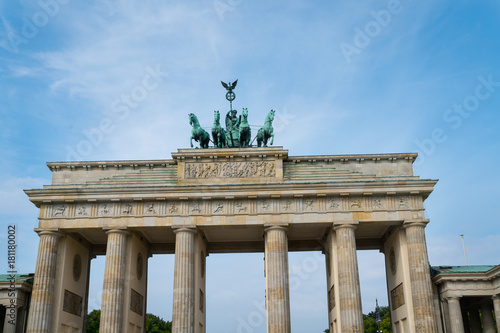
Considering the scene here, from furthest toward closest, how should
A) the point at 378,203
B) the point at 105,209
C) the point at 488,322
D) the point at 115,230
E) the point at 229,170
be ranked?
the point at 229,170 < the point at 488,322 < the point at 105,209 < the point at 378,203 < the point at 115,230

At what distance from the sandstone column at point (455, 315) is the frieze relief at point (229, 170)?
536 inches

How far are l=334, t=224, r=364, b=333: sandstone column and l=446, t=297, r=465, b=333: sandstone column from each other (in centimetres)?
587

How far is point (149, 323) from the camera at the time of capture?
243 feet

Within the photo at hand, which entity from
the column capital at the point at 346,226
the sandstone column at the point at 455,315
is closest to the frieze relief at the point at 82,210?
the column capital at the point at 346,226

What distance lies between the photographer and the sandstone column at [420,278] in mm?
29312

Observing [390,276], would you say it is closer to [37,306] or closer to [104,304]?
[104,304]

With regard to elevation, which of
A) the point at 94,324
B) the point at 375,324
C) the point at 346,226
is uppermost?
the point at 346,226

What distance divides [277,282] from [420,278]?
28.4 ft

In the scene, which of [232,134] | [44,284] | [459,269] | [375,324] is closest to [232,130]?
[232,134]

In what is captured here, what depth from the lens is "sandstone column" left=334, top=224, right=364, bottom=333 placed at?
29513 mm

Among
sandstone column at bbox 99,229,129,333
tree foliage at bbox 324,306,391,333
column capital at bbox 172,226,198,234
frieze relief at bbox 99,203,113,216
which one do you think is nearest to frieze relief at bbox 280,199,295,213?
column capital at bbox 172,226,198,234

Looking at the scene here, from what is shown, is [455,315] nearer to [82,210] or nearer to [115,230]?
[115,230]

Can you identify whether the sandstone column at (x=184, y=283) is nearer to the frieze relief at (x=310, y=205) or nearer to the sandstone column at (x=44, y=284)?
the frieze relief at (x=310, y=205)

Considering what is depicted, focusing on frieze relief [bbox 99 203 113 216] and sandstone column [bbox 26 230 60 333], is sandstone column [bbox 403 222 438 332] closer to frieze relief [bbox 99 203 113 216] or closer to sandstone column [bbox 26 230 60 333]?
frieze relief [bbox 99 203 113 216]
